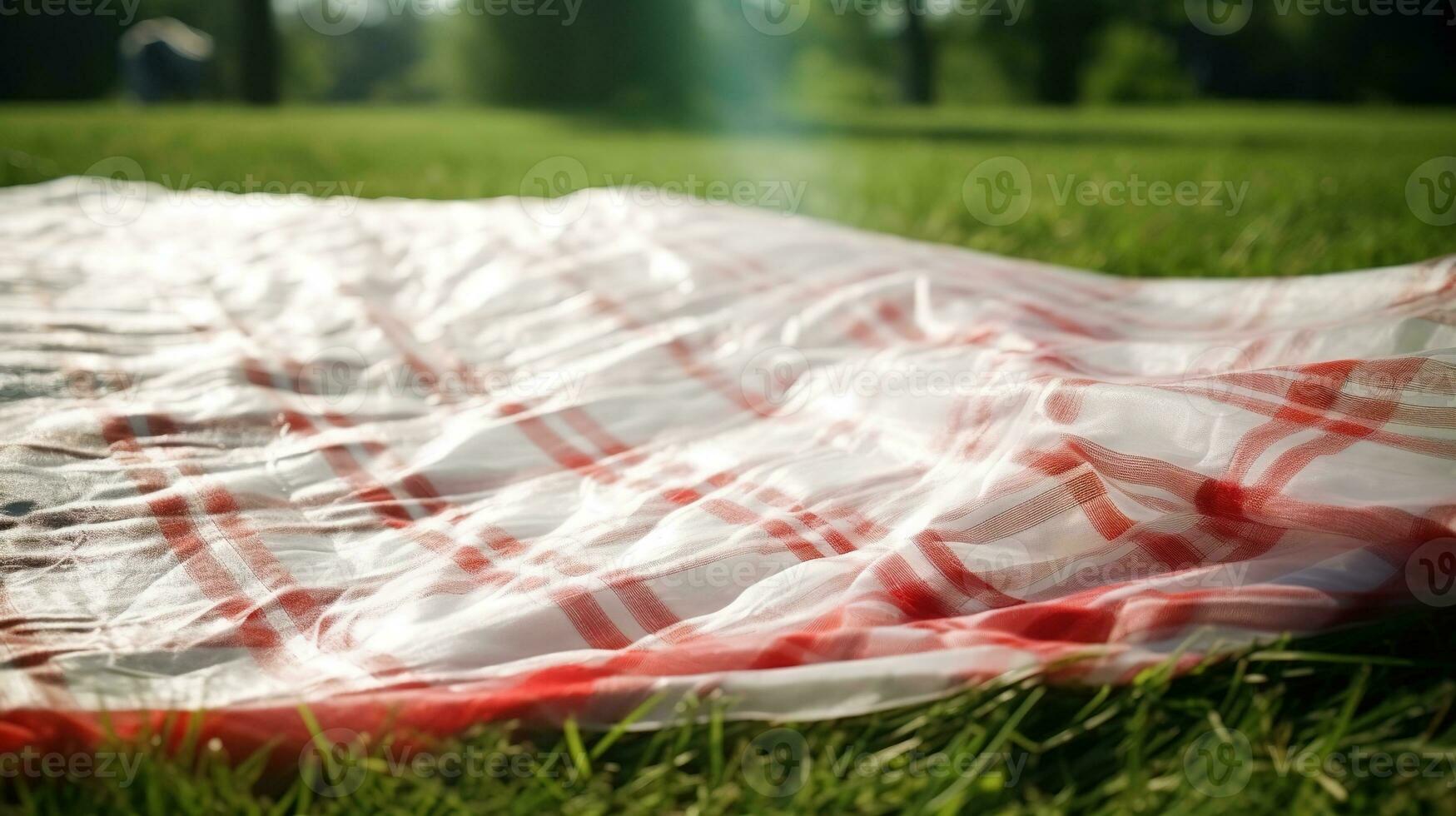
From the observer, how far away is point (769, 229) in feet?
6.68

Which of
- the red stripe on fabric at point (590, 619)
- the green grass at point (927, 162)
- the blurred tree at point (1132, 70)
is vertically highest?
the blurred tree at point (1132, 70)

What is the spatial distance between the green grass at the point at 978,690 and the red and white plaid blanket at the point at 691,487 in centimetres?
4

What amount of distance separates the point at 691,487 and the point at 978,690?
1.63 ft

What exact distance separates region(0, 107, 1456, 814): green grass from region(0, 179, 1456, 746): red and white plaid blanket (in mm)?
35

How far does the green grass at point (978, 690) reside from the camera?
2.52ft

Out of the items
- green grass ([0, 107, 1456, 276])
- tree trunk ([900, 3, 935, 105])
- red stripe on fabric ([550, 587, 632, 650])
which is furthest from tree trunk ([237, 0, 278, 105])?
red stripe on fabric ([550, 587, 632, 650])

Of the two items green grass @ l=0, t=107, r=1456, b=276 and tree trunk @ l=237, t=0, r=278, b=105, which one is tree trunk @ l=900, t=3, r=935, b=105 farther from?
tree trunk @ l=237, t=0, r=278, b=105

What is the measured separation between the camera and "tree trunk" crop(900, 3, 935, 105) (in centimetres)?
1312

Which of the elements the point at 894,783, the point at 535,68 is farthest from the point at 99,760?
the point at 535,68

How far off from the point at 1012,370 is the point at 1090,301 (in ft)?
1.92

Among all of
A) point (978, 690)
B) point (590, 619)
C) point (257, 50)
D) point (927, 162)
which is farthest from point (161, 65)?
point (978, 690)

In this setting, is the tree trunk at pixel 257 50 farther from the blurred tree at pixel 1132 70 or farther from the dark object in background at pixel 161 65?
the blurred tree at pixel 1132 70

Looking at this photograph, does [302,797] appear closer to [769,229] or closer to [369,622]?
[369,622]

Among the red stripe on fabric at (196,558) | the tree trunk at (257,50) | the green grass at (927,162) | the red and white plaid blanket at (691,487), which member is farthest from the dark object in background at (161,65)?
the red stripe on fabric at (196,558)
